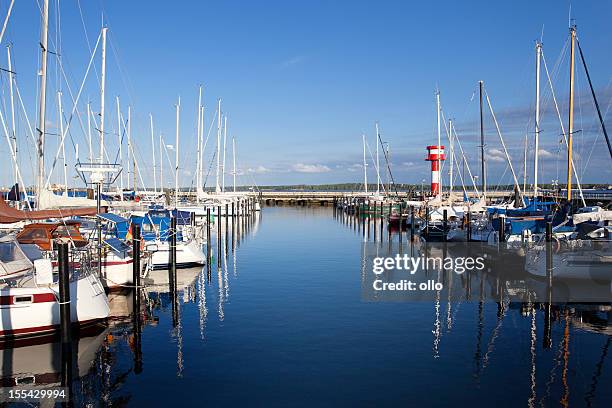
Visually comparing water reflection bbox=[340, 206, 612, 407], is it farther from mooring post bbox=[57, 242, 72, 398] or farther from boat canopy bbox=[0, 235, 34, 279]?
boat canopy bbox=[0, 235, 34, 279]

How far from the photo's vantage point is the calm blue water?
551 inches

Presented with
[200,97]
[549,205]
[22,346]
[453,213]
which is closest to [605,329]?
[22,346]

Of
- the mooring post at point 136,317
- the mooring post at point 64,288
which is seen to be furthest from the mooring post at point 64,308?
the mooring post at point 136,317

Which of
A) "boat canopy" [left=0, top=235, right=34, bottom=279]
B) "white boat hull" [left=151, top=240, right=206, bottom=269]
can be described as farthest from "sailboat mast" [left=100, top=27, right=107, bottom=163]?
"boat canopy" [left=0, top=235, right=34, bottom=279]

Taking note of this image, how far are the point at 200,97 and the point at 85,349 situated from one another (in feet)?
177

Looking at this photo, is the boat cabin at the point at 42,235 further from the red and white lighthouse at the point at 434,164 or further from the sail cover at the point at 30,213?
the red and white lighthouse at the point at 434,164

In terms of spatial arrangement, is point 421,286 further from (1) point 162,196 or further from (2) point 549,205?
(1) point 162,196

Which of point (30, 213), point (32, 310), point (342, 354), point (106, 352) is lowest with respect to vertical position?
point (342, 354)

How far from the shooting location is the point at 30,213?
20000mm

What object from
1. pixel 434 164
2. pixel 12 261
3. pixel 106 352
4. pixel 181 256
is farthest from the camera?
pixel 434 164

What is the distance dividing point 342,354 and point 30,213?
12207 millimetres

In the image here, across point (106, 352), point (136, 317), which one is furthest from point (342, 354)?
point (136, 317)

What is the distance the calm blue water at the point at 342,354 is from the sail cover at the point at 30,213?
440 cm

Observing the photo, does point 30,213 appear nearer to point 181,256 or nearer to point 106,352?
point 106,352
